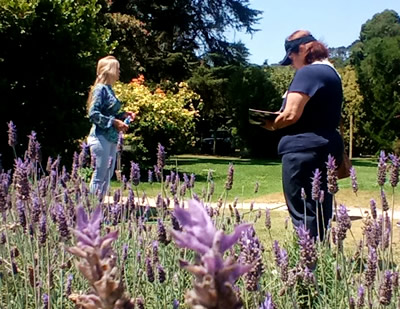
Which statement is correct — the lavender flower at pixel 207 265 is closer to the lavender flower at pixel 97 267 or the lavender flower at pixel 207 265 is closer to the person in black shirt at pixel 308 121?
the lavender flower at pixel 97 267

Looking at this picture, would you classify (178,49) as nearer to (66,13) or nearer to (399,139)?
(399,139)

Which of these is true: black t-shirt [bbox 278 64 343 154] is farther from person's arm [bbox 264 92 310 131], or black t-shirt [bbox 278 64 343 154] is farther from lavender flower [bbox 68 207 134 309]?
lavender flower [bbox 68 207 134 309]

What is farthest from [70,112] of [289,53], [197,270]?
[197,270]

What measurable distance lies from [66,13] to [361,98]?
65.6 feet

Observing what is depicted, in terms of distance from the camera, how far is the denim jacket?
19.8 ft

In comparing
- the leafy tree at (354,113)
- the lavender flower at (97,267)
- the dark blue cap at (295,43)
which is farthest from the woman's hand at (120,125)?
the leafy tree at (354,113)

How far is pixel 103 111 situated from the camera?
6203 millimetres

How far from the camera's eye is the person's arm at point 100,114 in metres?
6.00

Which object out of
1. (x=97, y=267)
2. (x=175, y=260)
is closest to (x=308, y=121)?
(x=175, y=260)

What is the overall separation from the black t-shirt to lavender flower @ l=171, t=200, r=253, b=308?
141 inches

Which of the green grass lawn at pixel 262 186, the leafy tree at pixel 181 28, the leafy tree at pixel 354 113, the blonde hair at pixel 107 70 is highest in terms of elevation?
the leafy tree at pixel 181 28

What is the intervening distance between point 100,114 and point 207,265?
570 centimetres

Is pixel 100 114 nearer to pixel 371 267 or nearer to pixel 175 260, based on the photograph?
pixel 175 260

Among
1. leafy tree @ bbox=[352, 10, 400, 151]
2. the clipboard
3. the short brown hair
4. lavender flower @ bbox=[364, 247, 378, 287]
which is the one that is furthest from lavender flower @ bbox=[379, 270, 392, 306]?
leafy tree @ bbox=[352, 10, 400, 151]
